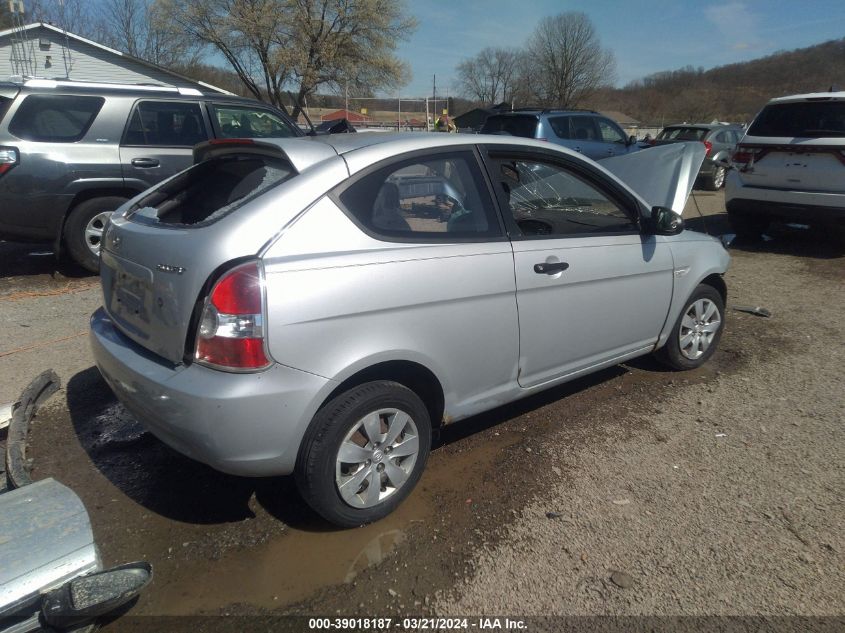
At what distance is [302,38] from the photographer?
95.1ft

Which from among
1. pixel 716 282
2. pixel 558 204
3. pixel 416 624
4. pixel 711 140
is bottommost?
pixel 416 624

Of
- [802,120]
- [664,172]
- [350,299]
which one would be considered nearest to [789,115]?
[802,120]

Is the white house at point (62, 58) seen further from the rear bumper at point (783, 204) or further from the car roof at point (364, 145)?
the car roof at point (364, 145)

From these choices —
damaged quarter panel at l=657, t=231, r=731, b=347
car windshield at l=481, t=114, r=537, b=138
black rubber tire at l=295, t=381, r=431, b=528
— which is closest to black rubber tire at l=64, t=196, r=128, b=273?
black rubber tire at l=295, t=381, r=431, b=528

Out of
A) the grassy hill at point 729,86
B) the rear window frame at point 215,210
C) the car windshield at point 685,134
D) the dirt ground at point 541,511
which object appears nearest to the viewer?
the dirt ground at point 541,511

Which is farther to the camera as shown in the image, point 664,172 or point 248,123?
Result: point 248,123

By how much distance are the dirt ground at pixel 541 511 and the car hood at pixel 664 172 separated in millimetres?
1644

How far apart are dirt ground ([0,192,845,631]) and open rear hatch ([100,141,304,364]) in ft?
2.84

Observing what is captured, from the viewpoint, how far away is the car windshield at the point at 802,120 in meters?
6.84

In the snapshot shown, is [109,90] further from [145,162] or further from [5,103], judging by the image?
[5,103]

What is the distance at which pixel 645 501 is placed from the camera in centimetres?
280

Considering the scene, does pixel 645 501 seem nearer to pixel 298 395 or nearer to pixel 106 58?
pixel 298 395

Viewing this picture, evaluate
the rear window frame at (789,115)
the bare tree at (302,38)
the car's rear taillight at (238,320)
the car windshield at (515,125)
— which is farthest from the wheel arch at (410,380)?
the bare tree at (302,38)

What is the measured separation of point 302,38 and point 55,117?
26.0 meters
